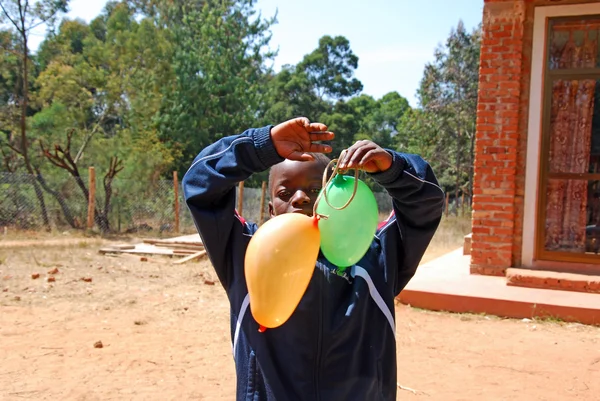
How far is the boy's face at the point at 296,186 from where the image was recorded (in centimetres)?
148

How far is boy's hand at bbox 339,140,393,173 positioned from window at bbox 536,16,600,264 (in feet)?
16.6

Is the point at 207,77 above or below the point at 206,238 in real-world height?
above

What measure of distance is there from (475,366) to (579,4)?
3911 millimetres

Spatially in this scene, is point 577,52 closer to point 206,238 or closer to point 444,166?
point 206,238

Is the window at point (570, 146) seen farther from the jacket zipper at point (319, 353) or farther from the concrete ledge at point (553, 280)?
the jacket zipper at point (319, 353)

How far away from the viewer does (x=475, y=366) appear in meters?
4.12

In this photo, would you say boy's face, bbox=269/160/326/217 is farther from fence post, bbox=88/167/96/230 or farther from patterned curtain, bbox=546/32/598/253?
fence post, bbox=88/167/96/230

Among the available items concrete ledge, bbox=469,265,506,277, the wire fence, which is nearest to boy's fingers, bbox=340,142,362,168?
concrete ledge, bbox=469,265,506,277

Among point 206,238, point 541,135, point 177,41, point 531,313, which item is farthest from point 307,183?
point 177,41

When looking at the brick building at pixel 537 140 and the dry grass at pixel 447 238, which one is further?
the dry grass at pixel 447 238

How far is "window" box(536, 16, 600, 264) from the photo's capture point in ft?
19.0

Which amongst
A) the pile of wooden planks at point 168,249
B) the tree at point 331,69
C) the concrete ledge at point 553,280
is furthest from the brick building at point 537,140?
the tree at point 331,69

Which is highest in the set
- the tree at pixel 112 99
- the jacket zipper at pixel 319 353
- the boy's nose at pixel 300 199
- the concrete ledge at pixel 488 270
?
the tree at pixel 112 99

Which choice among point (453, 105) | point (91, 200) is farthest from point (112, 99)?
point (453, 105)
